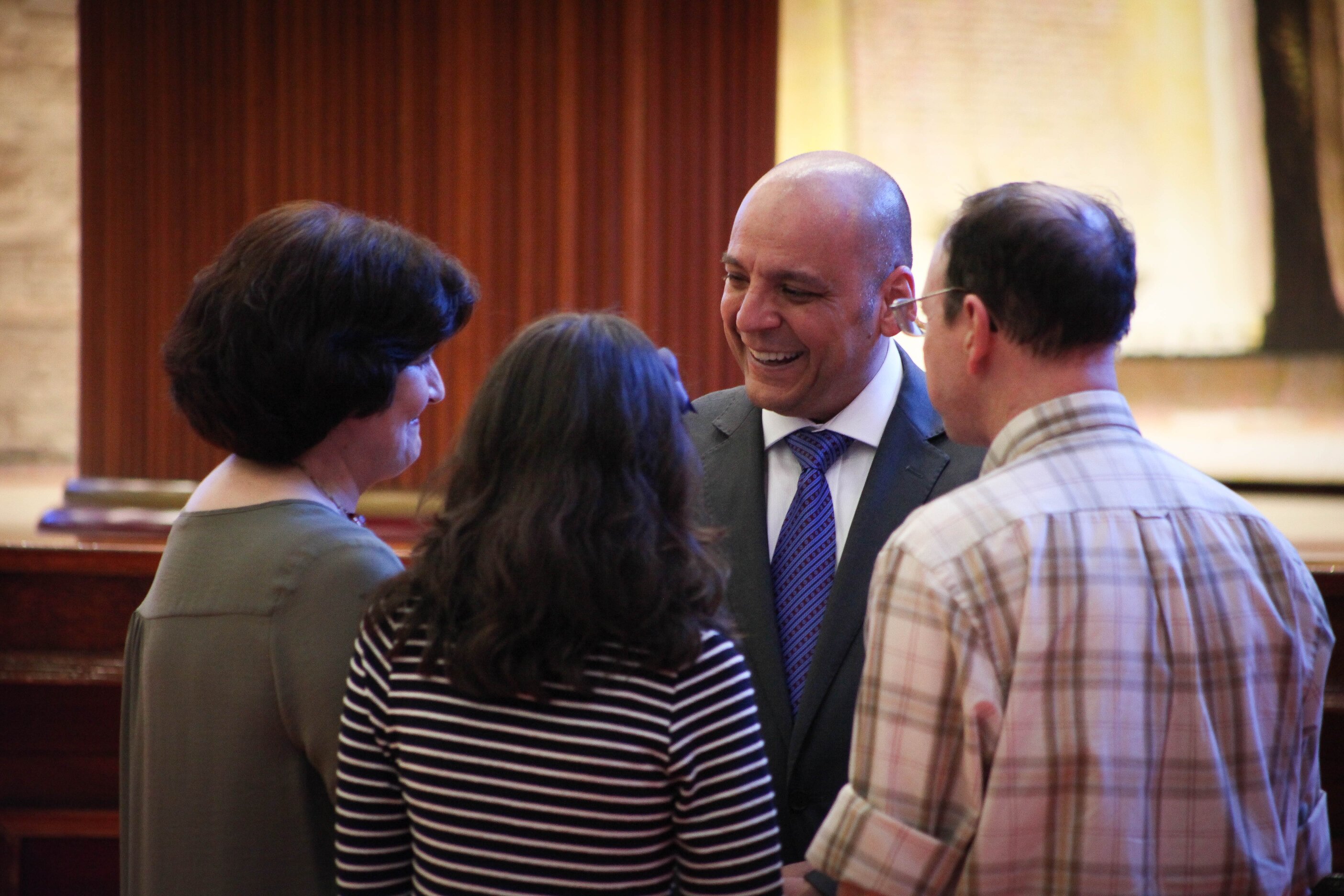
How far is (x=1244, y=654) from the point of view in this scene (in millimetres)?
1227

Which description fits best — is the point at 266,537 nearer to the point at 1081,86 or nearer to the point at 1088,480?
the point at 1088,480

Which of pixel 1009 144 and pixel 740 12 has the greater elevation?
pixel 740 12

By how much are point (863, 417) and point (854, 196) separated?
1.27 ft

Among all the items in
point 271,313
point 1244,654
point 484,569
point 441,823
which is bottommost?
point 441,823

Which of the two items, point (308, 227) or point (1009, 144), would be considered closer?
point (308, 227)

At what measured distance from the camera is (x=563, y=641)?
1.17m

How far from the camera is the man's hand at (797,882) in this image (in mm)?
1501

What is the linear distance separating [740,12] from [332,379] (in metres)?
3.53

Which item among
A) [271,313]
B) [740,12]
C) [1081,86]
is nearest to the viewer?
[271,313]

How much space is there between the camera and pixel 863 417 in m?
1.99

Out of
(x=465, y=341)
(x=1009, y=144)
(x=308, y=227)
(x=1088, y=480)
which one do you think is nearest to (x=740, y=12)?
(x=1009, y=144)

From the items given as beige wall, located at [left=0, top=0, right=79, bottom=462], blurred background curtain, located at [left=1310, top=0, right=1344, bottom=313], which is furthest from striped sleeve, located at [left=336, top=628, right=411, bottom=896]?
blurred background curtain, located at [left=1310, top=0, right=1344, bottom=313]

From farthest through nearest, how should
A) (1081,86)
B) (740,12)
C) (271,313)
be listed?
1. (1081,86)
2. (740,12)
3. (271,313)

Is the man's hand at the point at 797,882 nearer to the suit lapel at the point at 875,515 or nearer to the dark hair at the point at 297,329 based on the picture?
the suit lapel at the point at 875,515
